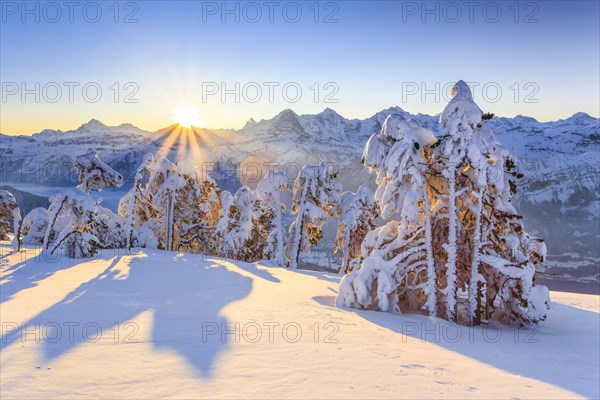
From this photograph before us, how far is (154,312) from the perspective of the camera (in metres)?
8.76

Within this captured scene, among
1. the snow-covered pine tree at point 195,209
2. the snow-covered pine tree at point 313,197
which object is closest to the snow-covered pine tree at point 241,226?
the snow-covered pine tree at point 195,209

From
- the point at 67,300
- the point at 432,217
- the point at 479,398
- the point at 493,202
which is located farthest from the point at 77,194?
the point at 479,398

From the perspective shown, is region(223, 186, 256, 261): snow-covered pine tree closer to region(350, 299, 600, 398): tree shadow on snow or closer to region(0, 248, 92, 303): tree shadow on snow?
region(0, 248, 92, 303): tree shadow on snow

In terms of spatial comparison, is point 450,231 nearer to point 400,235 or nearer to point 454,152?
point 400,235

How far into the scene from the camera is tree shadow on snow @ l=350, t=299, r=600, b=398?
21.5ft

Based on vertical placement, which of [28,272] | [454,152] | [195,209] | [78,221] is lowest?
[28,272]

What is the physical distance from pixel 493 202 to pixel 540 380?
7.74m

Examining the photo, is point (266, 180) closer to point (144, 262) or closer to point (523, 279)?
point (144, 262)

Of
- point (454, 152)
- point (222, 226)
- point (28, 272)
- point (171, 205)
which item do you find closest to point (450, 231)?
point (454, 152)

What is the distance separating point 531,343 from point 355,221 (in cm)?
1844

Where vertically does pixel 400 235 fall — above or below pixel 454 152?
below

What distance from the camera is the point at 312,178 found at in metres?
25.9

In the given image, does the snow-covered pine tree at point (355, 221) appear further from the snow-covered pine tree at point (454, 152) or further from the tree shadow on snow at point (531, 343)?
the snow-covered pine tree at point (454, 152)

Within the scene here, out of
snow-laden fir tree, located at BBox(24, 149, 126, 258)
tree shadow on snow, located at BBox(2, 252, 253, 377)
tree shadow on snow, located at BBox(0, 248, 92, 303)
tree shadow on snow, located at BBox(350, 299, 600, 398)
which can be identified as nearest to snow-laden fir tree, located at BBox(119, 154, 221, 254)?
snow-laden fir tree, located at BBox(24, 149, 126, 258)
